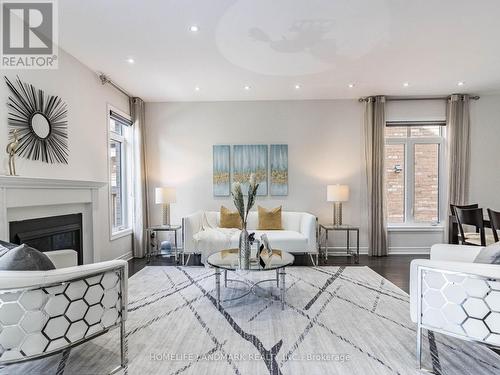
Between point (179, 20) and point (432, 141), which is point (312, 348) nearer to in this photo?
point (179, 20)

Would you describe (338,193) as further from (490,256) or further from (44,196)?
(44,196)

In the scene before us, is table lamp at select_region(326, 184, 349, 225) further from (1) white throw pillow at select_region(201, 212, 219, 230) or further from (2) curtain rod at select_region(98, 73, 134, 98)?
(2) curtain rod at select_region(98, 73, 134, 98)

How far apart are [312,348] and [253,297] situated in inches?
41.0

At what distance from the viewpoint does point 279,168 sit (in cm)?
519

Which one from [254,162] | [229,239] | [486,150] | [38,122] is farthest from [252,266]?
[486,150]

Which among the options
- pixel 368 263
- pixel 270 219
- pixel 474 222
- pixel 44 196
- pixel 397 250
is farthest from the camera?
pixel 397 250

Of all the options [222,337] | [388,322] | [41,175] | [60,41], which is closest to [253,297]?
[222,337]

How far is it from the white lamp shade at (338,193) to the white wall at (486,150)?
2.36m

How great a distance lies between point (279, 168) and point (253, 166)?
48cm

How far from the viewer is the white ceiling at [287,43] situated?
2.53 m

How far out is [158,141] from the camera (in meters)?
5.29

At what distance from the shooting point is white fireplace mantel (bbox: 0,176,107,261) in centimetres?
225

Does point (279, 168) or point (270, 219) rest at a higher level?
point (279, 168)

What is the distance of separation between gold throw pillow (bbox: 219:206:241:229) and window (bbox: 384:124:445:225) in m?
2.79
